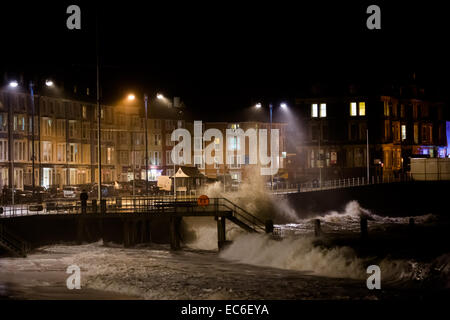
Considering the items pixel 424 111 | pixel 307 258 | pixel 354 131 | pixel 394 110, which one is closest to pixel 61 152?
pixel 354 131

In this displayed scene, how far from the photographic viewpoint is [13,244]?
4794cm

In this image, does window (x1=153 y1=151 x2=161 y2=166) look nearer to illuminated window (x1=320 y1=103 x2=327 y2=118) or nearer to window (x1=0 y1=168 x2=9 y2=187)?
illuminated window (x1=320 y1=103 x2=327 y2=118)

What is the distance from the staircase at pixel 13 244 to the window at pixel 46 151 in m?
43.8

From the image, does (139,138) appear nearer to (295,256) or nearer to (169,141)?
(169,141)

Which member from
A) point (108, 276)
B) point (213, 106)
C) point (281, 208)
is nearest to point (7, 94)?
Answer: point (281, 208)

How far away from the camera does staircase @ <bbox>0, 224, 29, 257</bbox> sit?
154 ft

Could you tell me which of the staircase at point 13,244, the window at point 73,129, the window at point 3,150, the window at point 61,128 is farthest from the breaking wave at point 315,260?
the window at point 73,129

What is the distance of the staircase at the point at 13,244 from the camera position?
46844 mm

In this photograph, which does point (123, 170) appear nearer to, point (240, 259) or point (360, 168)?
point (360, 168)

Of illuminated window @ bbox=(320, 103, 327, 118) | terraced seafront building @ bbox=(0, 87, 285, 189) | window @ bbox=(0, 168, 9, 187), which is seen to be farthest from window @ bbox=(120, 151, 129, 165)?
illuminated window @ bbox=(320, 103, 327, 118)

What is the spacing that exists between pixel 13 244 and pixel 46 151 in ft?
153

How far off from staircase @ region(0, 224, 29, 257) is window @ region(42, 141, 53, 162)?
43.8 m

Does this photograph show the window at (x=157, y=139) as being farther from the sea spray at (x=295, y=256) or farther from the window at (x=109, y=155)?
the sea spray at (x=295, y=256)

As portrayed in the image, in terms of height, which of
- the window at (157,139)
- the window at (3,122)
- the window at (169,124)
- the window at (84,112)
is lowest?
the window at (157,139)
